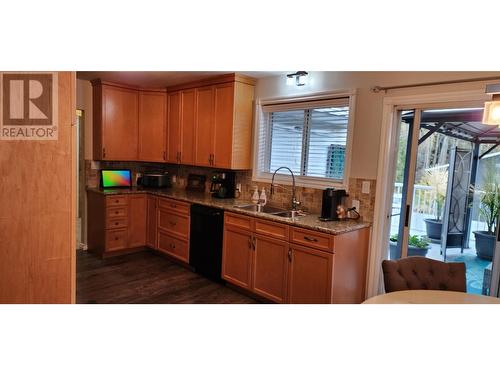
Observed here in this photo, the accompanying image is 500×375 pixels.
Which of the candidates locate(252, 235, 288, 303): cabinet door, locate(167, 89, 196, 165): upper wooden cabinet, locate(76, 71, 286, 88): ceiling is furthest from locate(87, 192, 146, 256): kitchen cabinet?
locate(252, 235, 288, 303): cabinet door

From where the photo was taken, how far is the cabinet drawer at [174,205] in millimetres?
4092

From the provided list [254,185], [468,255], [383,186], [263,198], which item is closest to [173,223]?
[254,185]

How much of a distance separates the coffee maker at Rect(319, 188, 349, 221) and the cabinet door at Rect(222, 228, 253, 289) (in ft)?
2.43

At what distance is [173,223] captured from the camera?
4.30 m

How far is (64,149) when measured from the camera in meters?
1.56

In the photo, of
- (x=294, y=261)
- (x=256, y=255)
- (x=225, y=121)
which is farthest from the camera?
(x=225, y=121)

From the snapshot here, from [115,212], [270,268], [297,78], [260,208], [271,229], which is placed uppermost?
[297,78]

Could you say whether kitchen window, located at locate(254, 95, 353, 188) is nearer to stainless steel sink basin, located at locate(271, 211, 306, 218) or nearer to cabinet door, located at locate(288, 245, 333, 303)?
stainless steel sink basin, located at locate(271, 211, 306, 218)

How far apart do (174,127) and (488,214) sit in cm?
378

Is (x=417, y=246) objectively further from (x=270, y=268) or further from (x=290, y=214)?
(x=270, y=268)

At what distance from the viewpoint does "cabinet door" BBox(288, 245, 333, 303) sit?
2.70 metres
